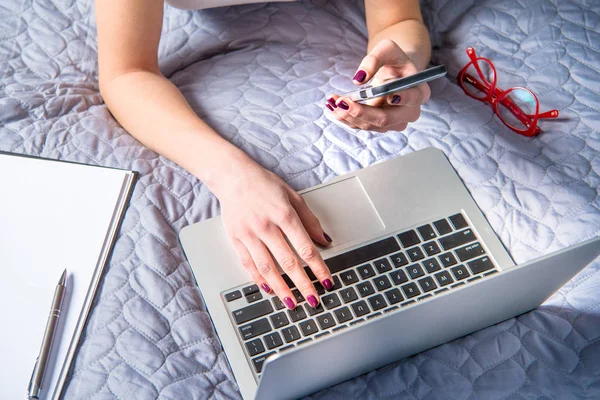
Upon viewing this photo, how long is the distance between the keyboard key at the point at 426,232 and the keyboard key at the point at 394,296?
8 cm

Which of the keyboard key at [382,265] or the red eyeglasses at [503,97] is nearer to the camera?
the keyboard key at [382,265]

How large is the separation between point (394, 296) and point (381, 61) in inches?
11.3

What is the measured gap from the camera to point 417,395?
61 cm

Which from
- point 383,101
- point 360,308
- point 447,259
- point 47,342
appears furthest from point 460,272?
point 47,342

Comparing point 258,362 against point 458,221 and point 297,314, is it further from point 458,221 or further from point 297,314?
point 458,221

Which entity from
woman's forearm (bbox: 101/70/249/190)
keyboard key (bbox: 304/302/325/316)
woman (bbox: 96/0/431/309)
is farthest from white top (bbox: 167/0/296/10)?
keyboard key (bbox: 304/302/325/316)

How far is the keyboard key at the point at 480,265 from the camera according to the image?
2.19ft

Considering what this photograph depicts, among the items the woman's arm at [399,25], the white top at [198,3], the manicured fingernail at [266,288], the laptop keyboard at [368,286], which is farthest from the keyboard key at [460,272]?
the white top at [198,3]

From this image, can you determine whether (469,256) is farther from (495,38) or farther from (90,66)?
(90,66)

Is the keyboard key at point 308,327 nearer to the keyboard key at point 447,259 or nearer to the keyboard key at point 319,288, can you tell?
the keyboard key at point 319,288

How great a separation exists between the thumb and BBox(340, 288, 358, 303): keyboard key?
0.79 ft

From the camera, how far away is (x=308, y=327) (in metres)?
0.62

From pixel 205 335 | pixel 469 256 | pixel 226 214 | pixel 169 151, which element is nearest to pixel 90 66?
pixel 169 151

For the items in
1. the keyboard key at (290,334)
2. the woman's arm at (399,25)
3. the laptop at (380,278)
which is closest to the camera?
the laptop at (380,278)
